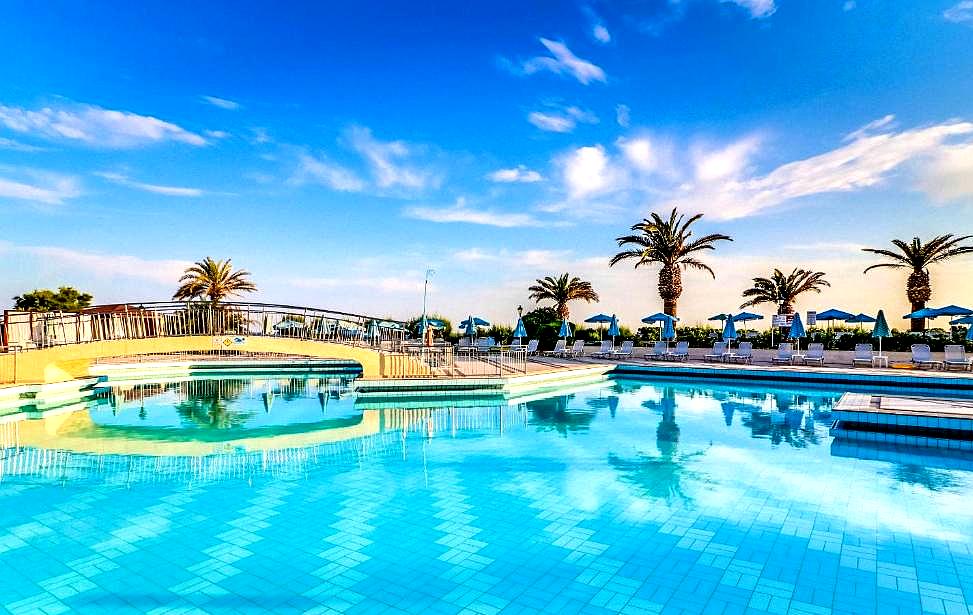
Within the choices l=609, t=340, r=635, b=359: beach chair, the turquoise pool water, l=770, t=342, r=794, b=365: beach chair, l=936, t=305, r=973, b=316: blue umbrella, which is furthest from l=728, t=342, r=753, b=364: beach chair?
the turquoise pool water

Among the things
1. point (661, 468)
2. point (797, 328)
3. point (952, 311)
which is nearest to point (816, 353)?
point (797, 328)

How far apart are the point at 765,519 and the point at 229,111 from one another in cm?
1796

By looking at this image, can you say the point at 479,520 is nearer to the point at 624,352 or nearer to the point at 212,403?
the point at 212,403

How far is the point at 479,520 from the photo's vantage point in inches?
199

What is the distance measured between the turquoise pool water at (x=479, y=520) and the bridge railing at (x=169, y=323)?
14.1ft

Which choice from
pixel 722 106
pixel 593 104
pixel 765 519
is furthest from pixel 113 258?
pixel 765 519

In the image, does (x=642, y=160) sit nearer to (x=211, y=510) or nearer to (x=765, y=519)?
(x=765, y=519)

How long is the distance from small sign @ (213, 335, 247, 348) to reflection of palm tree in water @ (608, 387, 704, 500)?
993cm

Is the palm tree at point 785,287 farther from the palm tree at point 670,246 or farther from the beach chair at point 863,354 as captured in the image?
the beach chair at point 863,354

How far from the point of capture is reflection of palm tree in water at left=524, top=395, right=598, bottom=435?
378 inches

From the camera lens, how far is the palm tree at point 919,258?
73.2 ft

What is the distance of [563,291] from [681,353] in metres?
9.67

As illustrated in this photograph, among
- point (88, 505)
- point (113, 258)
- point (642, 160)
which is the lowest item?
point (88, 505)

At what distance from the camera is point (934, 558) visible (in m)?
4.10
